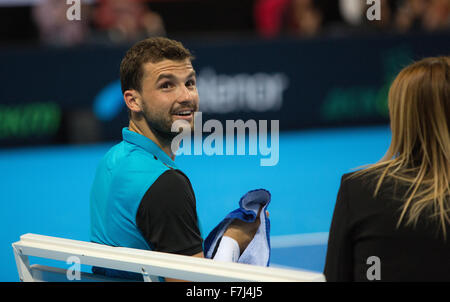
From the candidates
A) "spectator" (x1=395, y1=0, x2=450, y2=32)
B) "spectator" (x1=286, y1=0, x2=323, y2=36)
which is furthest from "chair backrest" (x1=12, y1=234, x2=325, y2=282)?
"spectator" (x1=395, y1=0, x2=450, y2=32)

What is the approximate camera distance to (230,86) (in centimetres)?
1065

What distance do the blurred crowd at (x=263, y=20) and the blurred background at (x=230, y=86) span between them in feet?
0.06

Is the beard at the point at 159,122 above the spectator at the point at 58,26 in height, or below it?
below

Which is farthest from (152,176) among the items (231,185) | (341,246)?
(231,185)

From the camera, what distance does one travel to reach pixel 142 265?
227 cm

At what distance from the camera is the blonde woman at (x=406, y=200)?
217 cm

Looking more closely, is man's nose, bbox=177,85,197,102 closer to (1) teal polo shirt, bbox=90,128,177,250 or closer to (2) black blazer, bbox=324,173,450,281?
(1) teal polo shirt, bbox=90,128,177,250

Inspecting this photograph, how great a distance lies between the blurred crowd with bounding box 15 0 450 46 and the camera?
33.7 feet

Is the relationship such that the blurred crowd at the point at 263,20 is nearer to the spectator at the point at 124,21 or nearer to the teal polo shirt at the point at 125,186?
the spectator at the point at 124,21

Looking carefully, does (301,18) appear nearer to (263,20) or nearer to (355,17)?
(263,20)

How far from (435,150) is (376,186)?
0.79 ft

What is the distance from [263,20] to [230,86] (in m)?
1.69

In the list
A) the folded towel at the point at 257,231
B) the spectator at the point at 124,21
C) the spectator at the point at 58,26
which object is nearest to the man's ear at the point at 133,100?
the folded towel at the point at 257,231
